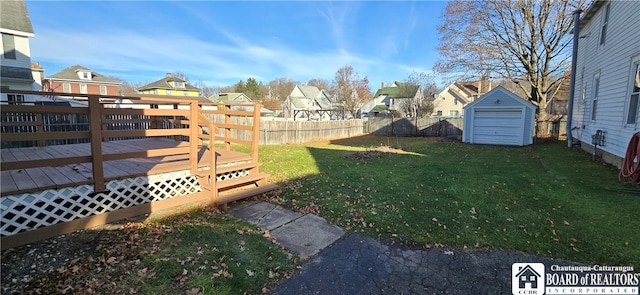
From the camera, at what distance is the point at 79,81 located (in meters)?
32.8

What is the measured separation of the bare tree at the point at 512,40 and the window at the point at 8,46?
24.2m

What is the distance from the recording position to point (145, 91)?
41.6 meters

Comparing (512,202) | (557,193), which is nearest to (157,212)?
(512,202)

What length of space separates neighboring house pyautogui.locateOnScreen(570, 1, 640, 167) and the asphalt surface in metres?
6.49

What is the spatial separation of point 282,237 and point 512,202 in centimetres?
403

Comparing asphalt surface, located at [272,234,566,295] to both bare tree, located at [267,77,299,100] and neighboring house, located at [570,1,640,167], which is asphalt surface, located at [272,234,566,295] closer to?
neighboring house, located at [570,1,640,167]

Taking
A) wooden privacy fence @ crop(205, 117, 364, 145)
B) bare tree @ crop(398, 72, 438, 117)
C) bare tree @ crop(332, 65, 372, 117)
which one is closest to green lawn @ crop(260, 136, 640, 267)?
wooden privacy fence @ crop(205, 117, 364, 145)

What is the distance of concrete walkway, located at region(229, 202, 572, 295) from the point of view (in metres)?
2.59

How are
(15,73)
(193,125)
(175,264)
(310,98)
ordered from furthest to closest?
(310,98), (15,73), (193,125), (175,264)

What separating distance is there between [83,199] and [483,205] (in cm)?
579

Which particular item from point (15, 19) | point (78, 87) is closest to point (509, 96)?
point (15, 19)

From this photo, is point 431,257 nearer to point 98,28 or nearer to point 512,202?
point 512,202

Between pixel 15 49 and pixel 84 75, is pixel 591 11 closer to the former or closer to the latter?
pixel 15 49

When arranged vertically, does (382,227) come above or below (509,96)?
below
